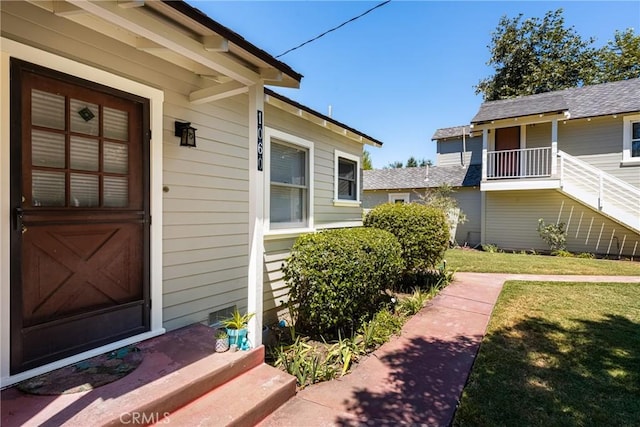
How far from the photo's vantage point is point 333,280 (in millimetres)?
4164

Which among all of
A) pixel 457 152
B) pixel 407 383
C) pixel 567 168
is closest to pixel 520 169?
pixel 567 168

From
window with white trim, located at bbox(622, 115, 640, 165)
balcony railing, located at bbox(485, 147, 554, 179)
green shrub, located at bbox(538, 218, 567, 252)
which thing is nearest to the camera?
window with white trim, located at bbox(622, 115, 640, 165)

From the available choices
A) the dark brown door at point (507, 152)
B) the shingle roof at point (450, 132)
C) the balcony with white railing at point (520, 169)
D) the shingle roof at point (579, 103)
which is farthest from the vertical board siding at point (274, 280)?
the shingle roof at point (450, 132)

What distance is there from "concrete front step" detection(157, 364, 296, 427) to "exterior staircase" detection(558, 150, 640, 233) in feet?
40.0

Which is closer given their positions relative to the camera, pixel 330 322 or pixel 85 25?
pixel 85 25

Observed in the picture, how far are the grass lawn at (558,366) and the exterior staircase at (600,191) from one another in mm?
5940

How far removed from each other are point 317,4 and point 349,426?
8.23 m

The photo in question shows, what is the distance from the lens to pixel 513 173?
12.8 metres

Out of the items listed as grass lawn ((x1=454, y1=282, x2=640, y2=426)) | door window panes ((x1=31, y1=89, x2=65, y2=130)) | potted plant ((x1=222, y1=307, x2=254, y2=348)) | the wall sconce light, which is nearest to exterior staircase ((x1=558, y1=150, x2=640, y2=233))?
grass lawn ((x1=454, y1=282, x2=640, y2=426))

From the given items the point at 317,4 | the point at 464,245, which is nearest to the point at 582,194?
the point at 464,245

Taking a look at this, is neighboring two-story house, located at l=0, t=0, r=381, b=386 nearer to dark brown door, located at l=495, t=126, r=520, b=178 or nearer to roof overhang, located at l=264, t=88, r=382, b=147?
roof overhang, located at l=264, t=88, r=382, b=147

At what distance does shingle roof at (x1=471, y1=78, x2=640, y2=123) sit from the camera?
11.3 metres

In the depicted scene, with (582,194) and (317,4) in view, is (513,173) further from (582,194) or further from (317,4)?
(317,4)

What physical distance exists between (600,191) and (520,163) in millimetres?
2800
